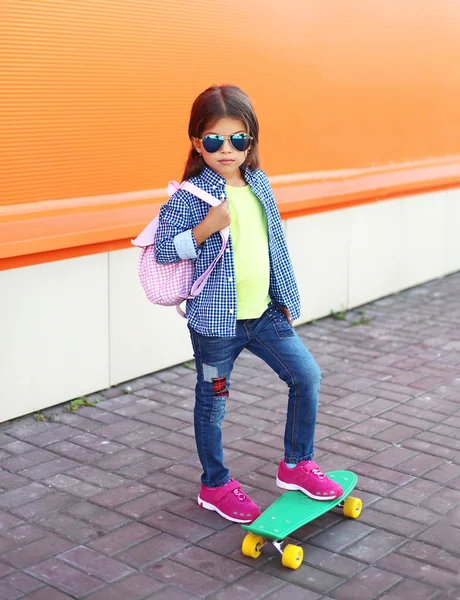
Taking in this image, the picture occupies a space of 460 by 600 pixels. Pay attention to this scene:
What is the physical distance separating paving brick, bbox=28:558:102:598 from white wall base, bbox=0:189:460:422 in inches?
62.9

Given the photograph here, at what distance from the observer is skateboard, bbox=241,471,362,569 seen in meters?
3.49

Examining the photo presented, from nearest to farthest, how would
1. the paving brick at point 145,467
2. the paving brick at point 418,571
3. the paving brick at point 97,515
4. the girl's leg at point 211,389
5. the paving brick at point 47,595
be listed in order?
the paving brick at point 47,595 < the paving brick at point 418,571 < the girl's leg at point 211,389 < the paving brick at point 97,515 < the paving brick at point 145,467

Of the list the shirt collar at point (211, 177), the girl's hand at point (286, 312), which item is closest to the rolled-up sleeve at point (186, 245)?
the shirt collar at point (211, 177)

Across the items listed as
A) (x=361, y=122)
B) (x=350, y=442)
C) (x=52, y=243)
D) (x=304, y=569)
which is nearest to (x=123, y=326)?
(x=52, y=243)

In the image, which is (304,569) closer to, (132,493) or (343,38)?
(132,493)

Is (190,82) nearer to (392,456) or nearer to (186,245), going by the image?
(186,245)

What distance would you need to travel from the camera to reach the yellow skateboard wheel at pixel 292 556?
3.47 meters

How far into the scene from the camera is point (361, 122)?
24.6 feet

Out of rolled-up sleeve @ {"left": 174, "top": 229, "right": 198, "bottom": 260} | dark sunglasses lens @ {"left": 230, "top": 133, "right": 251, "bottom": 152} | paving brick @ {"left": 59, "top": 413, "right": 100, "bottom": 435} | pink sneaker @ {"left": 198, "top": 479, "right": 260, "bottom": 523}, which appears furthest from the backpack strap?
paving brick @ {"left": 59, "top": 413, "right": 100, "bottom": 435}

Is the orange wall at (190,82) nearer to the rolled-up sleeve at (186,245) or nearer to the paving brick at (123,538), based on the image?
the rolled-up sleeve at (186,245)

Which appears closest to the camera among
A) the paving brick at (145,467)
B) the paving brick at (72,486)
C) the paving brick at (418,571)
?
the paving brick at (418,571)

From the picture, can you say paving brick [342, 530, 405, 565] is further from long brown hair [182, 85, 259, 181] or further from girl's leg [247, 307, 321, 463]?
long brown hair [182, 85, 259, 181]

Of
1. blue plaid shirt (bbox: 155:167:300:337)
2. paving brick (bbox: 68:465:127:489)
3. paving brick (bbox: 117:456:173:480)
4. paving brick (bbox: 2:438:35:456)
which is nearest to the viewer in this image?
blue plaid shirt (bbox: 155:167:300:337)

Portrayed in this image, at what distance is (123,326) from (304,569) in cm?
240
